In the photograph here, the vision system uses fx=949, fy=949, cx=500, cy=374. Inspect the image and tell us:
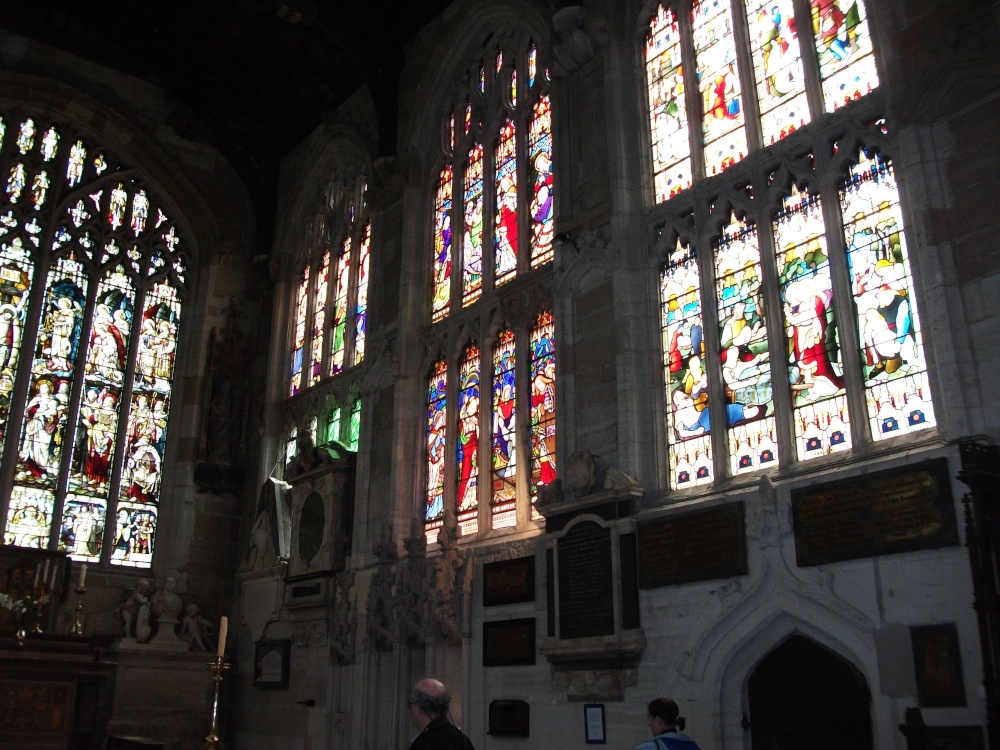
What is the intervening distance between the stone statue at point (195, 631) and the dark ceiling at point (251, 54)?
677 centimetres

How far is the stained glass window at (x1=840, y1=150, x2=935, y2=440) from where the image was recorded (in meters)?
7.20

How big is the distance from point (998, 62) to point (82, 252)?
1375cm

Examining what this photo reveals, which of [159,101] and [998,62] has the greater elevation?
[159,101]

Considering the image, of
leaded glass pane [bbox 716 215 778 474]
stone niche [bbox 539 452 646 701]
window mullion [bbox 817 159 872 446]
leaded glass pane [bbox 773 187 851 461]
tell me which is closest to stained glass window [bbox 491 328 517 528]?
stone niche [bbox 539 452 646 701]

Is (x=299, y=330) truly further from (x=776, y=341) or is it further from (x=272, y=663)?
(x=776, y=341)

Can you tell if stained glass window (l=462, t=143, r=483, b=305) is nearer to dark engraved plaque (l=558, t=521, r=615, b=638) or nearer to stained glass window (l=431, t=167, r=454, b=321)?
stained glass window (l=431, t=167, r=454, b=321)

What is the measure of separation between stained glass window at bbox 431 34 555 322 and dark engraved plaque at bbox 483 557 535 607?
3.50 m

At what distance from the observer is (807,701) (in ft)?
24.7

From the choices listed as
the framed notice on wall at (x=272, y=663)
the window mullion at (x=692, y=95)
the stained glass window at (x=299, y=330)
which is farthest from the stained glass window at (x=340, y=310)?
the window mullion at (x=692, y=95)

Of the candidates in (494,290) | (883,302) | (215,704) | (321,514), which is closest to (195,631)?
(321,514)

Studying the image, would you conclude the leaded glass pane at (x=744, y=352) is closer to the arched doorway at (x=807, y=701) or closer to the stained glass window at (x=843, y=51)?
the stained glass window at (x=843, y=51)

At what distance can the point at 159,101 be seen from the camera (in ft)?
55.6

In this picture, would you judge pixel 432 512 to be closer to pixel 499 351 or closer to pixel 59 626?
pixel 499 351

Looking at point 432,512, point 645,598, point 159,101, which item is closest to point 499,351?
point 432,512
